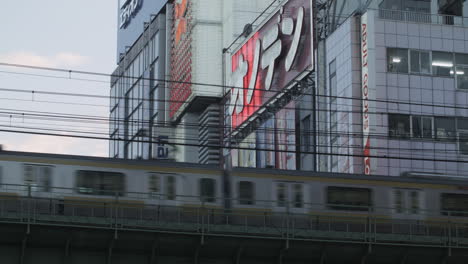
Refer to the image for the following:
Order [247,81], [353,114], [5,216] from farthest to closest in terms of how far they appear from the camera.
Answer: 1. [247,81]
2. [353,114]
3. [5,216]

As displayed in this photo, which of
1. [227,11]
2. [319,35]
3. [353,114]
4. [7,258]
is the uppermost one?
[227,11]

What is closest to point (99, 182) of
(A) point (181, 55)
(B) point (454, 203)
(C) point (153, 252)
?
(C) point (153, 252)

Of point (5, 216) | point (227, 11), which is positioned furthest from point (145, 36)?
point (5, 216)

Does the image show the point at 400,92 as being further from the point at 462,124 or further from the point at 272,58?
the point at 272,58

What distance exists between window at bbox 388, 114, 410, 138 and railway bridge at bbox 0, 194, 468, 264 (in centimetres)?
2274

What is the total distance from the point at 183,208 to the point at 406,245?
9.57m

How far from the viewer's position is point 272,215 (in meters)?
46.7

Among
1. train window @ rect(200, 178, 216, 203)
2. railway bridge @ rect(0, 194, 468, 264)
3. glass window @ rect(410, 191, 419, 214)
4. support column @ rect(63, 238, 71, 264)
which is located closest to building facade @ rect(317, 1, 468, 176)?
glass window @ rect(410, 191, 419, 214)

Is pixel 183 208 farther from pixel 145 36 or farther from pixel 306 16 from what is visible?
pixel 145 36

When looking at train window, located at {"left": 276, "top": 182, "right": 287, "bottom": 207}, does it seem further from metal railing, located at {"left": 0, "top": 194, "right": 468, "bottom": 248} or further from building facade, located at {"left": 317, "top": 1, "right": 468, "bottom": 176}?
building facade, located at {"left": 317, "top": 1, "right": 468, "bottom": 176}

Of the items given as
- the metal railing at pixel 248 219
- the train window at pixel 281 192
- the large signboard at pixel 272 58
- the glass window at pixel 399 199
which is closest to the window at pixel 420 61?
the large signboard at pixel 272 58

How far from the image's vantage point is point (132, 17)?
142 metres

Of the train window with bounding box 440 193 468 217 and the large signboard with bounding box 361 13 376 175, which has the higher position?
the large signboard with bounding box 361 13 376 175

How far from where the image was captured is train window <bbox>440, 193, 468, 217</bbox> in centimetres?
5206
